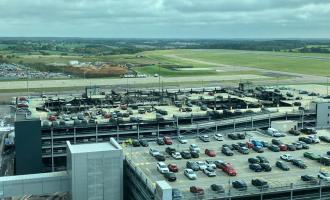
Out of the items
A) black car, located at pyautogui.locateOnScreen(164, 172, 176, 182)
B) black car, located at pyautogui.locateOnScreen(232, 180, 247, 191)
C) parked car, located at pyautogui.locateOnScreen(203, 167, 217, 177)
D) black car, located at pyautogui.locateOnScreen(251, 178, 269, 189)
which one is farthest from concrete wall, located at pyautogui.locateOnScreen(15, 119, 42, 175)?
black car, located at pyautogui.locateOnScreen(251, 178, 269, 189)

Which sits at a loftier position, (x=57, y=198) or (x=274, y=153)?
(x=274, y=153)

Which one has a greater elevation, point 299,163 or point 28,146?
point 299,163

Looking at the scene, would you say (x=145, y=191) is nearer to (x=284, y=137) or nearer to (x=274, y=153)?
(x=274, y=153)

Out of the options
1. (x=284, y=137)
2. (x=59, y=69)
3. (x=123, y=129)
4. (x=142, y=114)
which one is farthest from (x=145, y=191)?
(x=59, y=69)

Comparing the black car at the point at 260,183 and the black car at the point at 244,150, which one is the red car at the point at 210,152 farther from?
the black car at the point at 260,183

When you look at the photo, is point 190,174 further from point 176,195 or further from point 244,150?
point 244,150

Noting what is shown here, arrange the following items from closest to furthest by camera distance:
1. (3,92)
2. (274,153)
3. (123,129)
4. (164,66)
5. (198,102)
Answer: (274,153) → (123,129) → (198,102) → (3,92) → (164,66)

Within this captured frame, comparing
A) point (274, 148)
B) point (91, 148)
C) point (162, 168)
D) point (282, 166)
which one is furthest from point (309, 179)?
point (91, 148)
